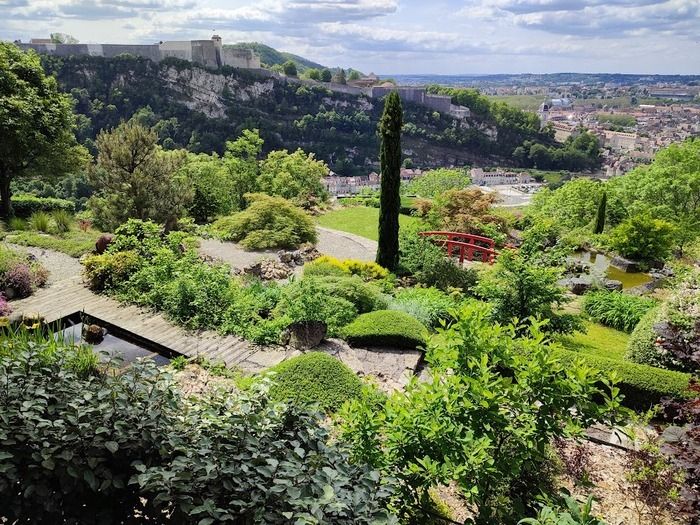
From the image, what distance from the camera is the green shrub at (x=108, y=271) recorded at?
9.21 meters

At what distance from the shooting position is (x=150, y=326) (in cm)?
779

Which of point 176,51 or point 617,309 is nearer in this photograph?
point 617,309

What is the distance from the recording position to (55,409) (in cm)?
241

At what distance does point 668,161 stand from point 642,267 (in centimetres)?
961

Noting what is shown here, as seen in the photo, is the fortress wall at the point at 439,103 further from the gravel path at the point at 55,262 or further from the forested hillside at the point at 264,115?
the gravel path at the point at 55,262

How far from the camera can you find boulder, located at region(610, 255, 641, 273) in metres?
15.0

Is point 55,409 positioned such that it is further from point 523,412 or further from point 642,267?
point 642,267

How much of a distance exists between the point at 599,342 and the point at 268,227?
10.1 meters

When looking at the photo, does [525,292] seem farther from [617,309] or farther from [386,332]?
[617,309]

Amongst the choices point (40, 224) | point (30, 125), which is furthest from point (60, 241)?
point (30, 125)

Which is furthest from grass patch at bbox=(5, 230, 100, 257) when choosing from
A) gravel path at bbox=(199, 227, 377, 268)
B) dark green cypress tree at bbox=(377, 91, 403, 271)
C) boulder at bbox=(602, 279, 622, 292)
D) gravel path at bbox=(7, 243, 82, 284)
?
boulder at bbox=(602, 279, 622, 292)

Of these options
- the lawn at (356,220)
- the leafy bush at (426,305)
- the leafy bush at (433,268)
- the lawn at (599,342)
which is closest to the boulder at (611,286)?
the lawn at (599,342)

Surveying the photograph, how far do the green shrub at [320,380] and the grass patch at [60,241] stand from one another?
8.10 m

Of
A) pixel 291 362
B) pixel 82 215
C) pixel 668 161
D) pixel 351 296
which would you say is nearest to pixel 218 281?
pixel 351 296
